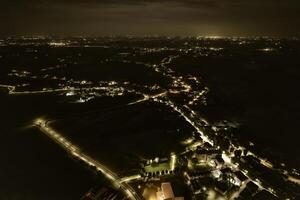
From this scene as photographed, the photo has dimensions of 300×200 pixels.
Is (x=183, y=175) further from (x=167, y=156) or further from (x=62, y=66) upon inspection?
(x=62, y=66)

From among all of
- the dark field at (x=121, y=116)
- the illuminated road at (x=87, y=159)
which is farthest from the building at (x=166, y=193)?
the dark field at (x=121, y=116)

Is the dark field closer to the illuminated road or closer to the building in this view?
the illuminated road

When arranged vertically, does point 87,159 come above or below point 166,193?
Result: below

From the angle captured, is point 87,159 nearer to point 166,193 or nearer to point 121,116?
point 166,193

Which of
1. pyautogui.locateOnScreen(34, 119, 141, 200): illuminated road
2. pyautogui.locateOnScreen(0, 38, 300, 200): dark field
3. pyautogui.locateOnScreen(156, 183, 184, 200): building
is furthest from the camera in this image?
pyautogui.locateOnScreen(0, 38, 300, 200): dark field

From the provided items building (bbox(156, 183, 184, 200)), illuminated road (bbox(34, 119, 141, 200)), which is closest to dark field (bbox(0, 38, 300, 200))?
illuminated road (bbox(34, 119, 141, 200))

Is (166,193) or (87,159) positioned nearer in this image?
(166,193)

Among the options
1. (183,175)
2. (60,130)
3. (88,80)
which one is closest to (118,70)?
(88,80)

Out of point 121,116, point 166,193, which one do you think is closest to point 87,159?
point 166,193
